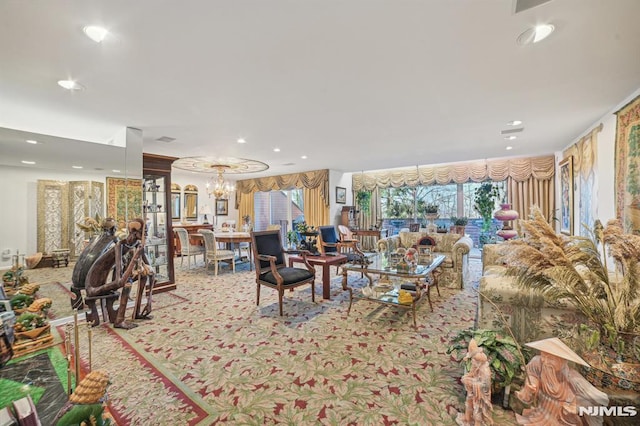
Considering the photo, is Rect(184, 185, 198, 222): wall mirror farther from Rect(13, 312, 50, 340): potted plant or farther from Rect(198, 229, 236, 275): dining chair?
Rect(13, 312, 50, 340): potted plant

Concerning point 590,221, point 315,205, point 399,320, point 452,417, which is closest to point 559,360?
point 452,417

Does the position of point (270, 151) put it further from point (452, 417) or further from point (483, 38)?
point (452, 417)

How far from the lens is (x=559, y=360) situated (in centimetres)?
139

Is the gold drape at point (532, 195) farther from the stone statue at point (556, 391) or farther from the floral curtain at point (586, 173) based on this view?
the stone statue at point (556, 391)

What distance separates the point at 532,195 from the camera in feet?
19.7

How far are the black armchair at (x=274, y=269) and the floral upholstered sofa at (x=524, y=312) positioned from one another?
204 centimetres

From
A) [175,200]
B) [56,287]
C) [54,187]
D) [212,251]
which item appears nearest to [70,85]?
[54,187]

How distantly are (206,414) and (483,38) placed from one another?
3.06 m

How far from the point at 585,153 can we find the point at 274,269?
4.80m

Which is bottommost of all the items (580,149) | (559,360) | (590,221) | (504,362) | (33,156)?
(504,362)

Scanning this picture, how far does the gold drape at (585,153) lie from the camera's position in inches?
142

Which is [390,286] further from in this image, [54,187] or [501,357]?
[54,187]

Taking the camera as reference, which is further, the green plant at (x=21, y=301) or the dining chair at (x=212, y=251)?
the dining chair at (x=212, y=251)

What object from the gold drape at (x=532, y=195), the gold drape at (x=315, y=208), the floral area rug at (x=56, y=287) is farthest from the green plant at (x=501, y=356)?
the gold drape at (x=315, y=208)
